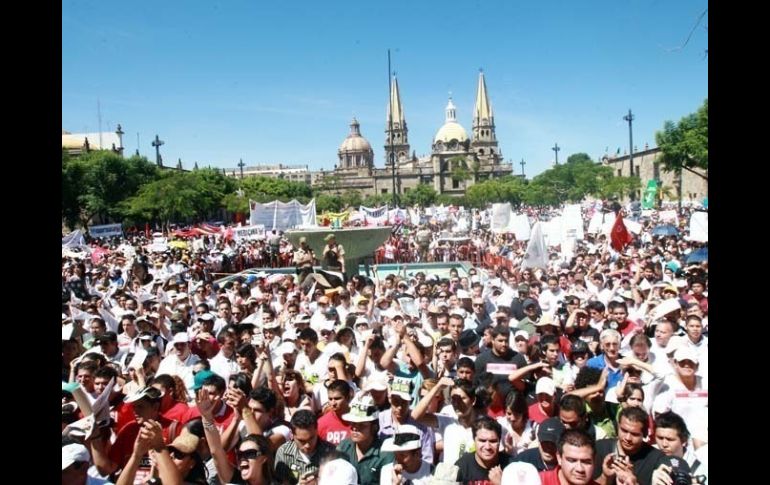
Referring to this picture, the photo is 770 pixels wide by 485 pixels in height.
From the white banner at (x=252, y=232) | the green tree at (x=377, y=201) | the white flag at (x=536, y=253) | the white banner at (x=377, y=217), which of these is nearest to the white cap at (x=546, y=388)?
the white flag at (x=536, y=253)

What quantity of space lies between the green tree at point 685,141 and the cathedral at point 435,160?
7143cm

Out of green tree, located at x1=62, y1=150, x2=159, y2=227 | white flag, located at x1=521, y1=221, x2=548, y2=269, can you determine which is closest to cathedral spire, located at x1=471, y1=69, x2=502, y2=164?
green tree, located at x1=62, y1=150, x2=159, y2=227

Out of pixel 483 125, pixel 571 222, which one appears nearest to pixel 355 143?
pixel 483 125

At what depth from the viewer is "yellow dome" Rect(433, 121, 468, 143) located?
429 feet

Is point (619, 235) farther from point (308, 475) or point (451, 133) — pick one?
point (451, 133)

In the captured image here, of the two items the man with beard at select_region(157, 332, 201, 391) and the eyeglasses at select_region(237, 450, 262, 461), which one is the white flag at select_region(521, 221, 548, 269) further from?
the eyeglasses at select_region(237, 450, 262, 461)

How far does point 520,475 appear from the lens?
3.14m

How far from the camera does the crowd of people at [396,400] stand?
133 inches

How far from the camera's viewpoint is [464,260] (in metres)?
20.9

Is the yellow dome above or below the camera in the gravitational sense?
above

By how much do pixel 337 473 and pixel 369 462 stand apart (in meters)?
0.41

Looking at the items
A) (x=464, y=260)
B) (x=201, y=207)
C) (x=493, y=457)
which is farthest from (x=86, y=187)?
(x=493, y=457)

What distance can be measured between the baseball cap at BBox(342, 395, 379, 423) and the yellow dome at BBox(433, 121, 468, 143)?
127554mm

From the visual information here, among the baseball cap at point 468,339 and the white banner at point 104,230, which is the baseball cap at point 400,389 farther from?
the white banner at point 104,230
